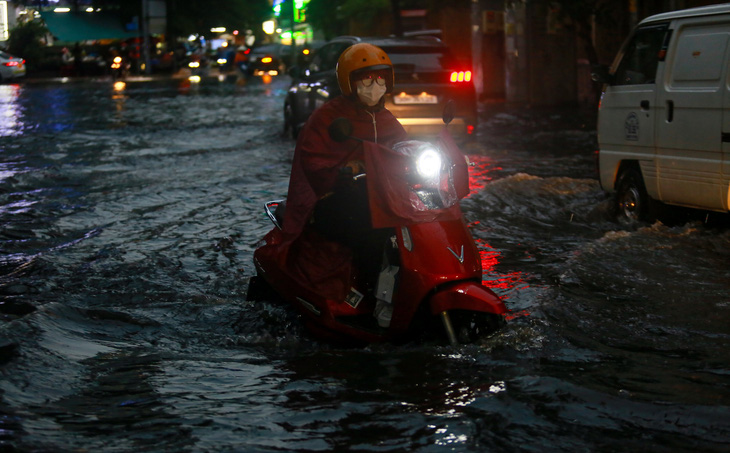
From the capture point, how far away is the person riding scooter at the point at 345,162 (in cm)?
536

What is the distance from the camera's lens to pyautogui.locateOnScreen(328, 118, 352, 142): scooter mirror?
16.1ft

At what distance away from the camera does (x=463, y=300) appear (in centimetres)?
491

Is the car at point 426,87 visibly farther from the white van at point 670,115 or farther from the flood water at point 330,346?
the white van at point 670,115

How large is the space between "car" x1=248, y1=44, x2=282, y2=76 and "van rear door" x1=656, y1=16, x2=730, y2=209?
1987 inches

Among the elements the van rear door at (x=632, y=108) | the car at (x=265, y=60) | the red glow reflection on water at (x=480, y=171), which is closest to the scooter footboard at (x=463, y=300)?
the van rear door at (x=632, y=108)

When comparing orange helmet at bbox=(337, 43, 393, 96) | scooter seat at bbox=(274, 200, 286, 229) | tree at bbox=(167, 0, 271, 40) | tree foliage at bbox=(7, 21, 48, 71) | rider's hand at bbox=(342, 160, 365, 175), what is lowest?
scooter seat at bbox=(274, 200, 286, 229)

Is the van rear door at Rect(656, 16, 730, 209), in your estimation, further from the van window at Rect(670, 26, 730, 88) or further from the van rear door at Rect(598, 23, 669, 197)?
the van rear door at Rect(598, 23, 669, 197)

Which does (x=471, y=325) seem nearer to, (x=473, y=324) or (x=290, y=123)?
(x=473, y=324)

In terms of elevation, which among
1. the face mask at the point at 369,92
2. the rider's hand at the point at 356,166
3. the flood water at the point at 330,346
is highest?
the face mask at the point at 369,92

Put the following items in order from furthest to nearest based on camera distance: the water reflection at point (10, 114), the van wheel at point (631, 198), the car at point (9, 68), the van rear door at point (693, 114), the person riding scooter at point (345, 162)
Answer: the car at point (9, 68) < the water reflection at point (10, 114) < the van wheel at point (631, 198) < the van rear door at point (693, 114) < the person riding scooter at point (345, 162)

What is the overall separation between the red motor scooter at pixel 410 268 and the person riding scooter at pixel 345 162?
0.37 ft

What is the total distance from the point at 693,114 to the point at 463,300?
4.37 metres

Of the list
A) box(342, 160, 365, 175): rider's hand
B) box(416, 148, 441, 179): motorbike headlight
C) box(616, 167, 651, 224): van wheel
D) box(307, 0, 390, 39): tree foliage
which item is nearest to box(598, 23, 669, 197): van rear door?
box(616, 167, 651, 224): van wheel

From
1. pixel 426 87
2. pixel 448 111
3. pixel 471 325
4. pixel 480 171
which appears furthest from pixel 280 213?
pixel 426 87
